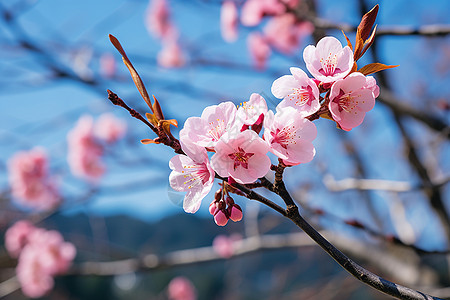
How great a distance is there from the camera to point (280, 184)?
46 centimetres

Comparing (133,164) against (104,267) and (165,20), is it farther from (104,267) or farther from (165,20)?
(165,20)

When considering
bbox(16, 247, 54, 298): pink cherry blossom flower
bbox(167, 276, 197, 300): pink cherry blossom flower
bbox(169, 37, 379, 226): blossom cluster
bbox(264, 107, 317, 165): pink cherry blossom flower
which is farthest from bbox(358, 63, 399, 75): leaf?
bbox(167, 276, 197, 300): pink cherry blossom flower

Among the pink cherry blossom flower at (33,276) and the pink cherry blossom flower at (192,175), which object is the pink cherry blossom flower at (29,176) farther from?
the pink cherry blossom flower at (192,175)

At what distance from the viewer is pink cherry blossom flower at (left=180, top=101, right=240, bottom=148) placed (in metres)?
0.48

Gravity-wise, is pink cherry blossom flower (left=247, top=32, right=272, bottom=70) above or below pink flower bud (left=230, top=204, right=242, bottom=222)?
above

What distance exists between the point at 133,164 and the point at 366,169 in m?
1.89

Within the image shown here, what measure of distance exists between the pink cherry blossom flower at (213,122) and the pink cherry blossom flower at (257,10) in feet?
4.44

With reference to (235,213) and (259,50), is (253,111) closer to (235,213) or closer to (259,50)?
(235,213)

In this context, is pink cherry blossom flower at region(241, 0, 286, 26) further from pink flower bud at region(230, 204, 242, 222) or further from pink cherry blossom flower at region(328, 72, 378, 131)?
pink flower bud at region(230, 204, 242, 222)

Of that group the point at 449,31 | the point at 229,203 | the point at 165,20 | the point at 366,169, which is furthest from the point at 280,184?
the point at 165,20

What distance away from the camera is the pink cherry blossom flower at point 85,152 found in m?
3.15

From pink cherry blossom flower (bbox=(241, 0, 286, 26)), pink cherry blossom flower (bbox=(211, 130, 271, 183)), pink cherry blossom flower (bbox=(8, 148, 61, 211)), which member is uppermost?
pink cherry blossom flower (bbox=(241, 0, 286, 26))

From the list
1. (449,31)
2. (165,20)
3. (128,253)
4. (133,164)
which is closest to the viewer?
(449,31)

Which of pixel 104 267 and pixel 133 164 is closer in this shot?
pixel 104 267
